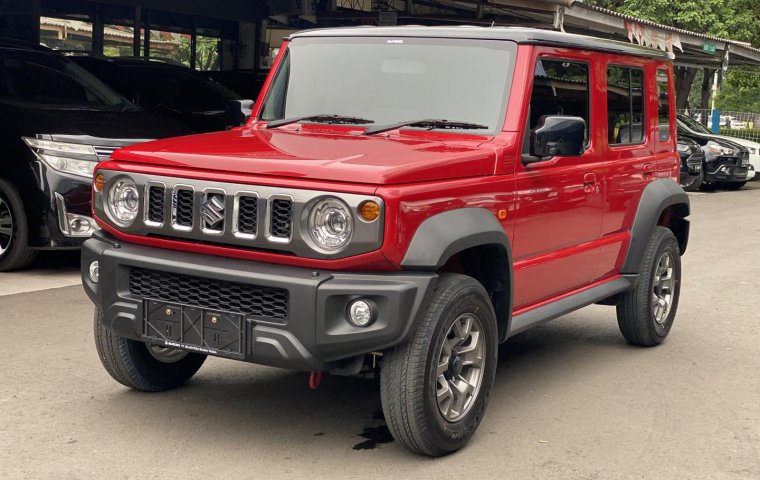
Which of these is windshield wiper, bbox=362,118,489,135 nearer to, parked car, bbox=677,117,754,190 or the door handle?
the door handle

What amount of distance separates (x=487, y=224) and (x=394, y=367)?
80 centimetres

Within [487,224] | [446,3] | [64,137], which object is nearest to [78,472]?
[487,224]

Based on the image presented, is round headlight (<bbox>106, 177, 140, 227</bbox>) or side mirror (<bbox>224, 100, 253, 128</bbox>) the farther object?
side mirror (<bbox>224, 100, 253, 128</bbox>)

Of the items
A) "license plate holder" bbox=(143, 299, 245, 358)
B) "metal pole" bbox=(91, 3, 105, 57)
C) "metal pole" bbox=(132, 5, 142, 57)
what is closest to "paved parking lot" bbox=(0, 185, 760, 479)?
"license plate holder" bbox=(143, 299, 245, 358)

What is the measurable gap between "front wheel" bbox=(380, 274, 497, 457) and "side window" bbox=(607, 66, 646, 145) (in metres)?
1.98

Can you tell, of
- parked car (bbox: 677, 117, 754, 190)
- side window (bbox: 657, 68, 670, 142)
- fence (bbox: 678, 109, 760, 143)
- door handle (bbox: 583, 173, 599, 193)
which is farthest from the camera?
fence (bbox: 678, 109, 760, 143)

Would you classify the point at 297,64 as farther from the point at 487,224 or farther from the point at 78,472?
the point at 78,472

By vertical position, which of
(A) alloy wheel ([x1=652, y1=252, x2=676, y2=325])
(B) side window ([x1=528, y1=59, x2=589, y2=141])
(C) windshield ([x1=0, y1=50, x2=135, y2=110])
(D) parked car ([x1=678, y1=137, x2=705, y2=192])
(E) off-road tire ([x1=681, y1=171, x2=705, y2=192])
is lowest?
(E) off-road tire ([x1=681, y1=171, x2=705, y2=192])

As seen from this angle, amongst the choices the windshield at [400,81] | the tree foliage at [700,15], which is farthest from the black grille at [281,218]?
the tree foliage at [700,15]

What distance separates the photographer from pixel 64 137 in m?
8.98

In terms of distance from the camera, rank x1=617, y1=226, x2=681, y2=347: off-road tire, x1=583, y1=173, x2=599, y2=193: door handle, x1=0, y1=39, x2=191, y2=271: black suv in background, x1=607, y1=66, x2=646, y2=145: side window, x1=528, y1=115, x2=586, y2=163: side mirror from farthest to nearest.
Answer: x1=0, y1=39, x2=191, y2=271: black suv in background, x1=617, y1=226, x2=681, y2=347: off-road tire, x1=607, y1=66, x2=646, y2=145: side window, x1=583, y1=173, x2=599, y2=193: door handle, x1=528, y1=115, x2=586, y2=163: side mirror

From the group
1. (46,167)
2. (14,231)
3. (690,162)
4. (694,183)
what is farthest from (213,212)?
(694,183)

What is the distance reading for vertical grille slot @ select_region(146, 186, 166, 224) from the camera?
469 cm

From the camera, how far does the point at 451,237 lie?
4.52m
